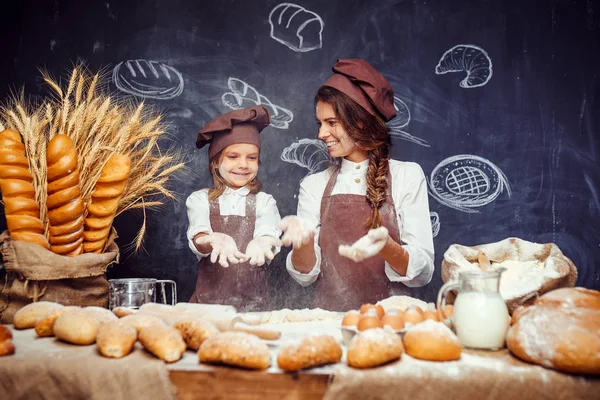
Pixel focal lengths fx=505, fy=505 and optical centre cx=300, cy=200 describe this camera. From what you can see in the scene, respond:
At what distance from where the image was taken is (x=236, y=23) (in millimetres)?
3041

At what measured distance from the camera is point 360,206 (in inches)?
102

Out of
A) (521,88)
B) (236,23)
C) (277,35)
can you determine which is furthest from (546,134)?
(236,23)

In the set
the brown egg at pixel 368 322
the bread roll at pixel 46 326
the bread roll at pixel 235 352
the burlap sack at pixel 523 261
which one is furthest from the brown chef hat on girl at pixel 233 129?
the bread roll at pixel 235 352

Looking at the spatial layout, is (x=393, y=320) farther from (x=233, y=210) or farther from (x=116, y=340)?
(x=233, y=210)

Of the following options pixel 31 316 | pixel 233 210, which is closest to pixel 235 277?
pixel 233 210

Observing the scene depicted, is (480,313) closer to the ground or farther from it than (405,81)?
closer to the ground

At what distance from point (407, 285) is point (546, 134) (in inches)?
47.9

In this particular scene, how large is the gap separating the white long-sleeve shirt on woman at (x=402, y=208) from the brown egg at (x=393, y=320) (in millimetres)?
1065

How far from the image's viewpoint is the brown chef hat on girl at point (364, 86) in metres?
2.49

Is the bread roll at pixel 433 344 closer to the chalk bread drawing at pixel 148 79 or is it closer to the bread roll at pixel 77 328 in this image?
the bread roll at pixel 77 328

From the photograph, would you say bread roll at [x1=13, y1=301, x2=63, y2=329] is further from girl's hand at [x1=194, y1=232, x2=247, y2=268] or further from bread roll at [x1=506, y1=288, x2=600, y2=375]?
bread roll at [x1=506, y1=288, x2=600, y2=375]

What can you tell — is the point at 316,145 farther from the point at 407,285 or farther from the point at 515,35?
the point at 515,35

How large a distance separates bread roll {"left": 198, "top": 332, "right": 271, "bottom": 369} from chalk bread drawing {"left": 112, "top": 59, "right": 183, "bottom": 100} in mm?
2147

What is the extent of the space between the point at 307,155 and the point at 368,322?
1775mm
